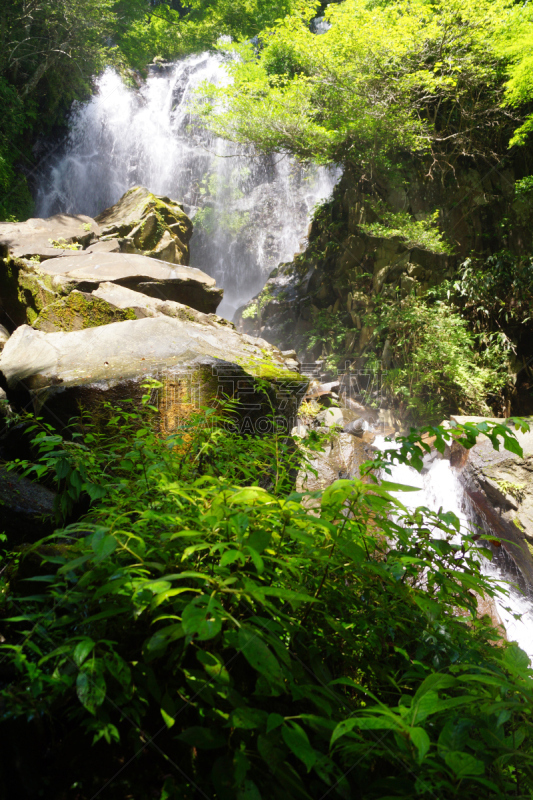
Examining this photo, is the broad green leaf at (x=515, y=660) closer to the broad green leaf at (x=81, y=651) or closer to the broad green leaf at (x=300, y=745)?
the broad green leaf at (x=300, y=745)

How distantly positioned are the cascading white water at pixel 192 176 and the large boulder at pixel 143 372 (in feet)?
38.6

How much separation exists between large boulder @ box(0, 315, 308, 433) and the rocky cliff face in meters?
6.98

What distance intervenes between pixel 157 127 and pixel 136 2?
604 centimetres

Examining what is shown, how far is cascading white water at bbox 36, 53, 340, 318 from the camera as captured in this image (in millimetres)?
14008

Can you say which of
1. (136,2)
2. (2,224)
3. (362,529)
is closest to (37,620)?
(362,529)

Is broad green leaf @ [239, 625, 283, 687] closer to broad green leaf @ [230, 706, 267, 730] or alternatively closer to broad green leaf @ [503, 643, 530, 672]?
broad green leaf @ [230, 706, 267, 730]

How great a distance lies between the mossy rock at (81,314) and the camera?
15.4ft

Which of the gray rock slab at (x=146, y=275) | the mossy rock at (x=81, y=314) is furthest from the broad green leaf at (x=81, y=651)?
the gray rock slab at (x=146, y=275)

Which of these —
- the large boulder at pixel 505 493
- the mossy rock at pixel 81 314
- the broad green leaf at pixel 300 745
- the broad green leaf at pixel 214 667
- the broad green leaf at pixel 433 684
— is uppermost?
the broad green leaf at pixel 433 684

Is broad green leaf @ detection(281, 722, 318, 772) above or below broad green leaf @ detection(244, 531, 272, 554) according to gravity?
below

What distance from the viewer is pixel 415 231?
9.32 m

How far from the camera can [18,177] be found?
12.5 m

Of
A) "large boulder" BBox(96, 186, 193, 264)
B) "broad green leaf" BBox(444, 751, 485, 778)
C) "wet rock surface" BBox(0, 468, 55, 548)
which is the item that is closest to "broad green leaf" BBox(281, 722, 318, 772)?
"broad green leaf" BBox(444, 751, 485, 778)

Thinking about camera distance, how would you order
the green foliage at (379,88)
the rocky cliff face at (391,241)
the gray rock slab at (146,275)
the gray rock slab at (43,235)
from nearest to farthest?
the gray rock slab at (146,275) < the gray rock slab at (43,235) < the green foliage at (379,88) < the rocky cliff face at (391,241)
